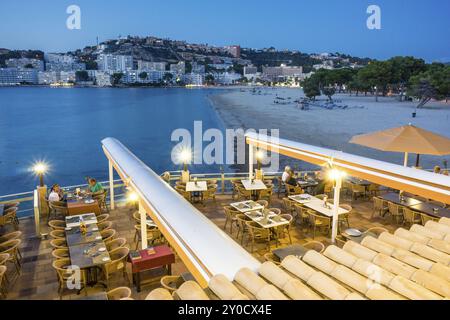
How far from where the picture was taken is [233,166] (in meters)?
25.0

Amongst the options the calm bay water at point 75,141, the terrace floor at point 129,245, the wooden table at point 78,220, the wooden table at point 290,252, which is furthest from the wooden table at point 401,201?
the calm bay water at point 75,141

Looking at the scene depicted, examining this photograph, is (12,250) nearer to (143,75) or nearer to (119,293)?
(119,293)

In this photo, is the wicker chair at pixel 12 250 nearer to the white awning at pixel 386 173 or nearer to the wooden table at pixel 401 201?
the white awning at pixel 386 173

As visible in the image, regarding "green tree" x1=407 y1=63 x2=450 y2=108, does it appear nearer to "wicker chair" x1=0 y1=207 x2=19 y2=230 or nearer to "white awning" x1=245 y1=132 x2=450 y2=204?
"white awning" x1=245 y1=132 x2=450 y2=204

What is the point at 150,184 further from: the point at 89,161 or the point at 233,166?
the point at 89,161

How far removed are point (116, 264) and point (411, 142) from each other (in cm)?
703

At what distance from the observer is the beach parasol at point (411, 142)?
26.0 ft

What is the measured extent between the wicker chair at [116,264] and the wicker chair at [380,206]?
6.30m

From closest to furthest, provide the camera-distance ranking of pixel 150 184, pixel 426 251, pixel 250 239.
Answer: pixel 426 251 < pixel 150 184 < pixel 250 239

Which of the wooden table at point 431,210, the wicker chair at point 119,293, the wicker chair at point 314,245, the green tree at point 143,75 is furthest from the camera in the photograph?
the green tree at point 143,75

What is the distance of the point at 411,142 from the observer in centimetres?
820

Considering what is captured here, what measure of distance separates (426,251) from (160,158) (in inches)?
1143
